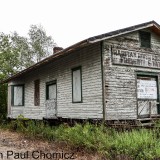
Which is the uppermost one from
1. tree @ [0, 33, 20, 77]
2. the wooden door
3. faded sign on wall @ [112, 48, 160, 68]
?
tree @ [0, 33, 20, 77]

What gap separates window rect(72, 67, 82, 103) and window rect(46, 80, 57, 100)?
2250 mm

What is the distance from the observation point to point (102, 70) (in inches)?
448

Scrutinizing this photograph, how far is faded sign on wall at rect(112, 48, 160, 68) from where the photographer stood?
11.9 m

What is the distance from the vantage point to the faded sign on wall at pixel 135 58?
11.9 m

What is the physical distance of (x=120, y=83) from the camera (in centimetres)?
1180

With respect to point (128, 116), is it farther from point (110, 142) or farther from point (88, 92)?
point (110, 142)

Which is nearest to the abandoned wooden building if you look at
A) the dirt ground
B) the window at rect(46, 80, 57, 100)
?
the window at rect(46, 80, 57, 100)

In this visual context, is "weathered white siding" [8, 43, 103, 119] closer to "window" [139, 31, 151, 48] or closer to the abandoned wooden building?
the abandoned wooden building

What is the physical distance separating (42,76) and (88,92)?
18.4 ft

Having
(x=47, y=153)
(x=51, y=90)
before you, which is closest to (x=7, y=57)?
(x=51, y=90)

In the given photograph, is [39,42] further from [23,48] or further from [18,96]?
[18,96]

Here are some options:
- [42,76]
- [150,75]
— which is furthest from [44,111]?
[150,75]

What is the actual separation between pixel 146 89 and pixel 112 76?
220 cm

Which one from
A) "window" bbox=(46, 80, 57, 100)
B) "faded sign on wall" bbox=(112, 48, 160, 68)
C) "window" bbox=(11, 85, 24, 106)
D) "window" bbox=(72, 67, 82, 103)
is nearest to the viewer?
"faded sign on wall" bbox=(112, 48, 160, 68)
